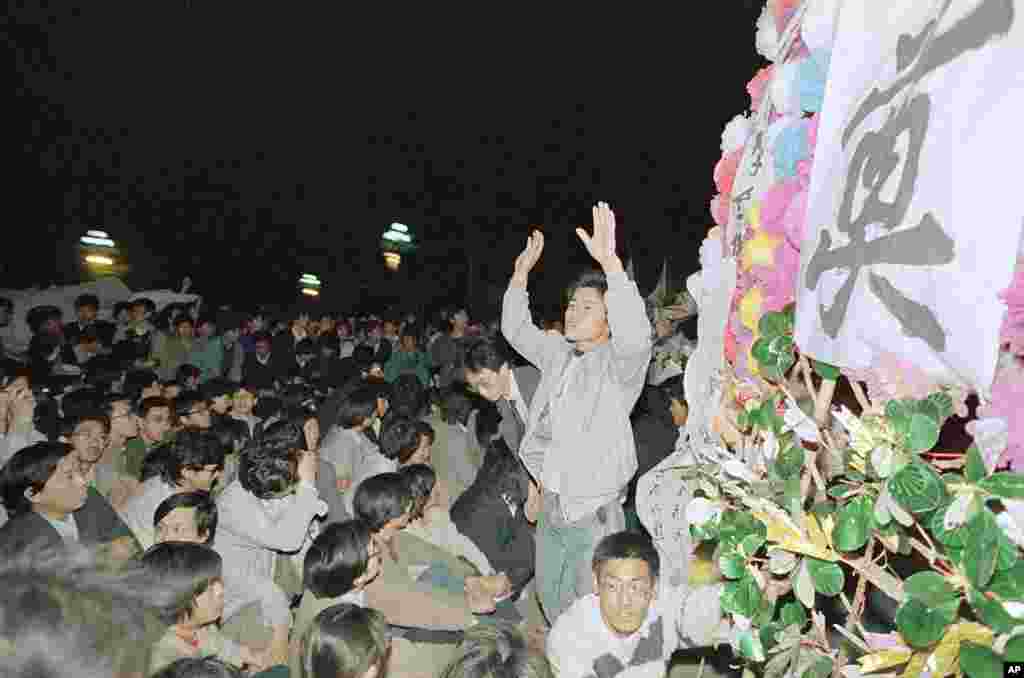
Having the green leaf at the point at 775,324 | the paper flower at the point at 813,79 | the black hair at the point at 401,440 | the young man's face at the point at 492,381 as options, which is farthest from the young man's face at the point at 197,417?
the paper flower at the point at 813,79

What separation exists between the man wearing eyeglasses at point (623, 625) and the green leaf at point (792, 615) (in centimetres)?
123

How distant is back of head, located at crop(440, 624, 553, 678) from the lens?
2646 millimetres

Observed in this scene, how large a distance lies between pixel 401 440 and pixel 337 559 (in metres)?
1.89

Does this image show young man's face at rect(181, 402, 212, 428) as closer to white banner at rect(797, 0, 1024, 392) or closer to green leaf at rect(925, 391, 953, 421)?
white banner at rect(797, 0, 1024, 392)

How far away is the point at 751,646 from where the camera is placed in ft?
6.58

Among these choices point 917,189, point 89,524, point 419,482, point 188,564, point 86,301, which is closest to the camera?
point 917,189

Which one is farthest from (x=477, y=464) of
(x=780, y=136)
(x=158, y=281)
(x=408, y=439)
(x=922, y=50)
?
→ (x=158, y=281)

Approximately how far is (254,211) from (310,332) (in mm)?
6259

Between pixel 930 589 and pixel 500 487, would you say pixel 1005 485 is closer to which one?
pixel 930 589

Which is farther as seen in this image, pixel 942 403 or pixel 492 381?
pixel 492 381

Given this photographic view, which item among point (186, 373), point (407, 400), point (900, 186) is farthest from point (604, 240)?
point (186, 373)

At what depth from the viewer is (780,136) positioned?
228 centimetres

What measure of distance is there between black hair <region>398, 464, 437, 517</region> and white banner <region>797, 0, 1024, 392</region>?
2884mm

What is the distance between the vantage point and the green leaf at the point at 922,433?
148cm
